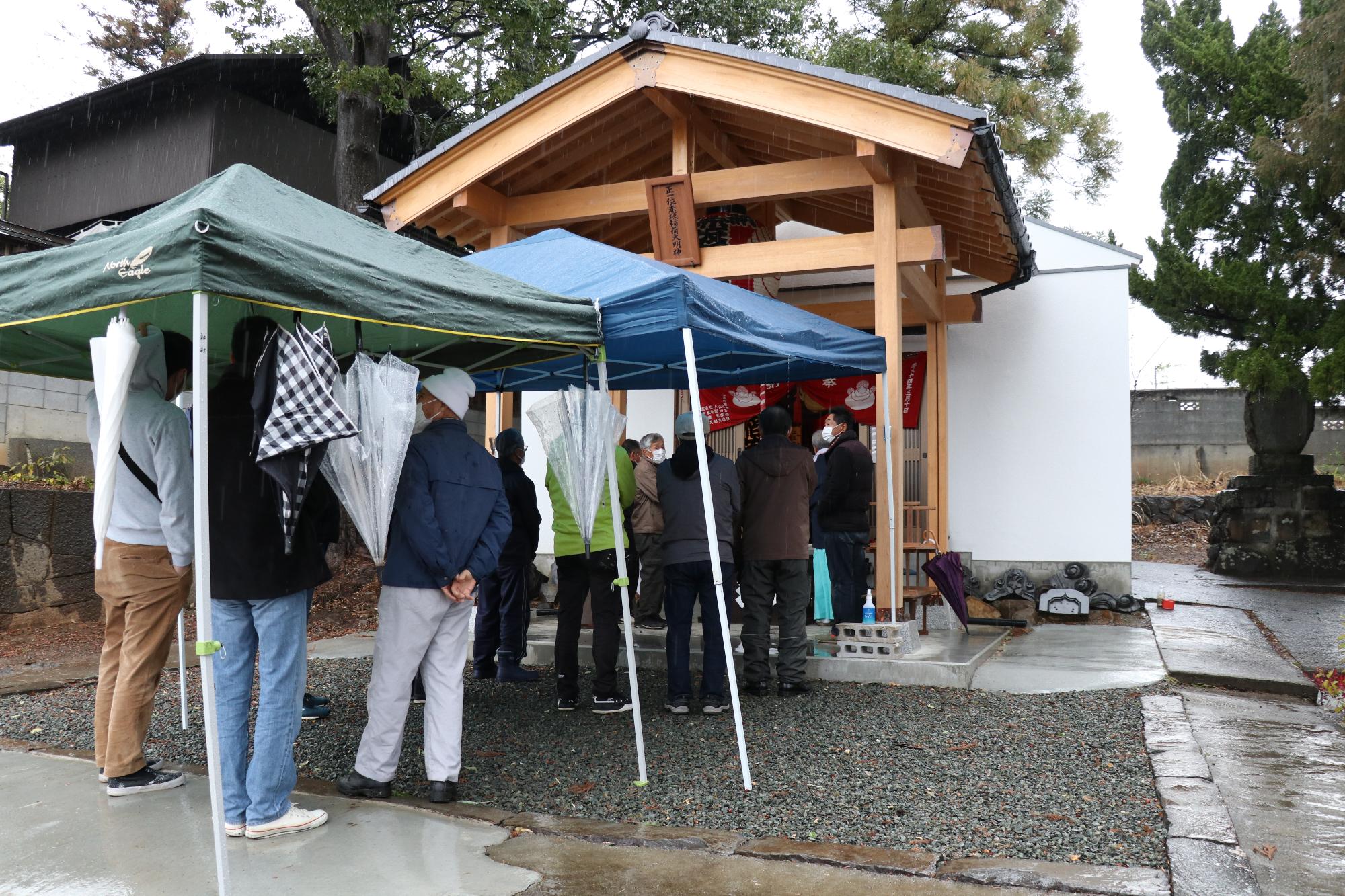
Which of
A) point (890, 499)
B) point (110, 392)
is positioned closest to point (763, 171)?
point (890, 499)

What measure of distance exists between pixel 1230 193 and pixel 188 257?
14.1 meters

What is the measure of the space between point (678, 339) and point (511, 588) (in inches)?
77.0

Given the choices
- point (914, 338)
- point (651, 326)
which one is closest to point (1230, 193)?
point (914, 338)

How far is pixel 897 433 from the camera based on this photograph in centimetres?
648

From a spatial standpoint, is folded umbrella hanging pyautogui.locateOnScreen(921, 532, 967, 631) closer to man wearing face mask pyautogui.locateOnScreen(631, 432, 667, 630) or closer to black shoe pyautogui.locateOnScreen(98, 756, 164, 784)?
man wearing face mask pyautogui.locateOnScreen(631, 432, 667, 630)

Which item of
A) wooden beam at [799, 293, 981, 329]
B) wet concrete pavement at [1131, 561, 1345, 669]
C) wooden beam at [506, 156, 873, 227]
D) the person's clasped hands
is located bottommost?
wet concrete pavement at [1131, 561, 1345, 669]

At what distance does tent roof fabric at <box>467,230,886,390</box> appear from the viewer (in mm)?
4258

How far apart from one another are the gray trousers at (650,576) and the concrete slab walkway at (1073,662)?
97.2 inches

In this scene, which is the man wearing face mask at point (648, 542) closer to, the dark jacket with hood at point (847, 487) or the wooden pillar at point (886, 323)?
the dark jacket with hood at point (847, 487)

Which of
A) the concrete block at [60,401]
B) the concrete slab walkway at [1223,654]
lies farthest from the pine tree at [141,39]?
the concrete slab walkway at [1223,654]

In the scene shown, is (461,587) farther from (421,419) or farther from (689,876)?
(689,876)

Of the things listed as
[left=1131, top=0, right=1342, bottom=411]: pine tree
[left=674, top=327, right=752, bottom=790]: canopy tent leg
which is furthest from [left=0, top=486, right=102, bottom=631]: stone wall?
[left=1131, top=0, right=1342, bottom=411]: pine tree

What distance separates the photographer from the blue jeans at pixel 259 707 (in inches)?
130

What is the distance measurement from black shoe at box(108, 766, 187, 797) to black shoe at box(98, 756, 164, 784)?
31 millimetres
